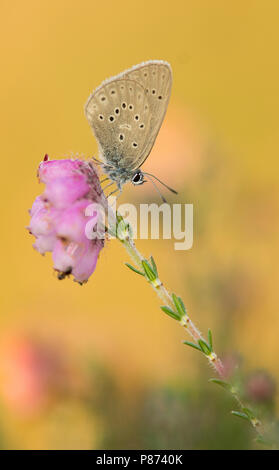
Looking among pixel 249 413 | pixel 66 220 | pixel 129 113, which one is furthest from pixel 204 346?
pixel 129 113

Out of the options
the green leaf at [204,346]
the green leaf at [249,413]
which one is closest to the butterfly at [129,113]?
the green leaf at [204,346]

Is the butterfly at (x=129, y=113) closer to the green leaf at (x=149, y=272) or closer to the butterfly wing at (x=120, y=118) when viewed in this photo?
the butterfly wing at (x=120, y=118)

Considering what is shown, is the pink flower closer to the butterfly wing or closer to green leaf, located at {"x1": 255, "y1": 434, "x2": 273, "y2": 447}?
the butterfly wing

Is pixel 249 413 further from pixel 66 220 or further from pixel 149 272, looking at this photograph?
pixel 66 220

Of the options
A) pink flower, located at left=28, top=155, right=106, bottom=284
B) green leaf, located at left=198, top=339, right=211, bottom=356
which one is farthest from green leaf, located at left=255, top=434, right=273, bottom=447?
pink flower, located at left=28, top=155, right=106, bottom=284

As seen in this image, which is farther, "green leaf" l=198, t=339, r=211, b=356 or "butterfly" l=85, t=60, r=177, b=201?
"butterfly" l=85, t=60, r=177, b=201
